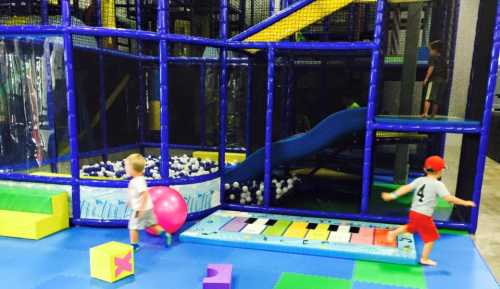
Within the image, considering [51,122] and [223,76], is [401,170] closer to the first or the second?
[223,76]

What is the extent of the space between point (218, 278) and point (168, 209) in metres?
1.27

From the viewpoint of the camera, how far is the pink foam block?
3.82 meters

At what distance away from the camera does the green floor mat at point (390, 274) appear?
13.9 ft

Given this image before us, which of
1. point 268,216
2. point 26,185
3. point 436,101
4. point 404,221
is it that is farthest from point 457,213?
point 26,185

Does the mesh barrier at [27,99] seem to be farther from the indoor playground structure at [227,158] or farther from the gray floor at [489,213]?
the gray floor at [489,213]

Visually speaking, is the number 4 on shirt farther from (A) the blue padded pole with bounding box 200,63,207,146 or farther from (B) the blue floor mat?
(A) the blue padded pole with bounding box 200,63,207,146

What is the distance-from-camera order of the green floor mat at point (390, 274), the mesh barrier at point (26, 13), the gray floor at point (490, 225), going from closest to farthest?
the green floor mat at point (390, 274)
the gray floor at point (490, 225)
the mesh barrier at point (26, 13)

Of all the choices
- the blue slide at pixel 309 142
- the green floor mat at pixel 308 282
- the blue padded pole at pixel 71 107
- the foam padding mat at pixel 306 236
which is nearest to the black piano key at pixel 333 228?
the foam padding mat at pixel 306 236

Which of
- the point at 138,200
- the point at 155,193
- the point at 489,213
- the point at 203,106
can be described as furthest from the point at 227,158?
the point at 489,213

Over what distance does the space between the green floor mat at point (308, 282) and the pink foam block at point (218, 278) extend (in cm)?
53

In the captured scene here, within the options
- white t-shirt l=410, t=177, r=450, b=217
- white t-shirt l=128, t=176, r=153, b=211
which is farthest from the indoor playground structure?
white t-shirt l=410, t=177, r=450, b=217

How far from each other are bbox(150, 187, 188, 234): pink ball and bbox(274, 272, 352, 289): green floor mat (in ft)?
4.71

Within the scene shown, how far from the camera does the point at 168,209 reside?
4.85 metres

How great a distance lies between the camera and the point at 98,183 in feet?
18.5
